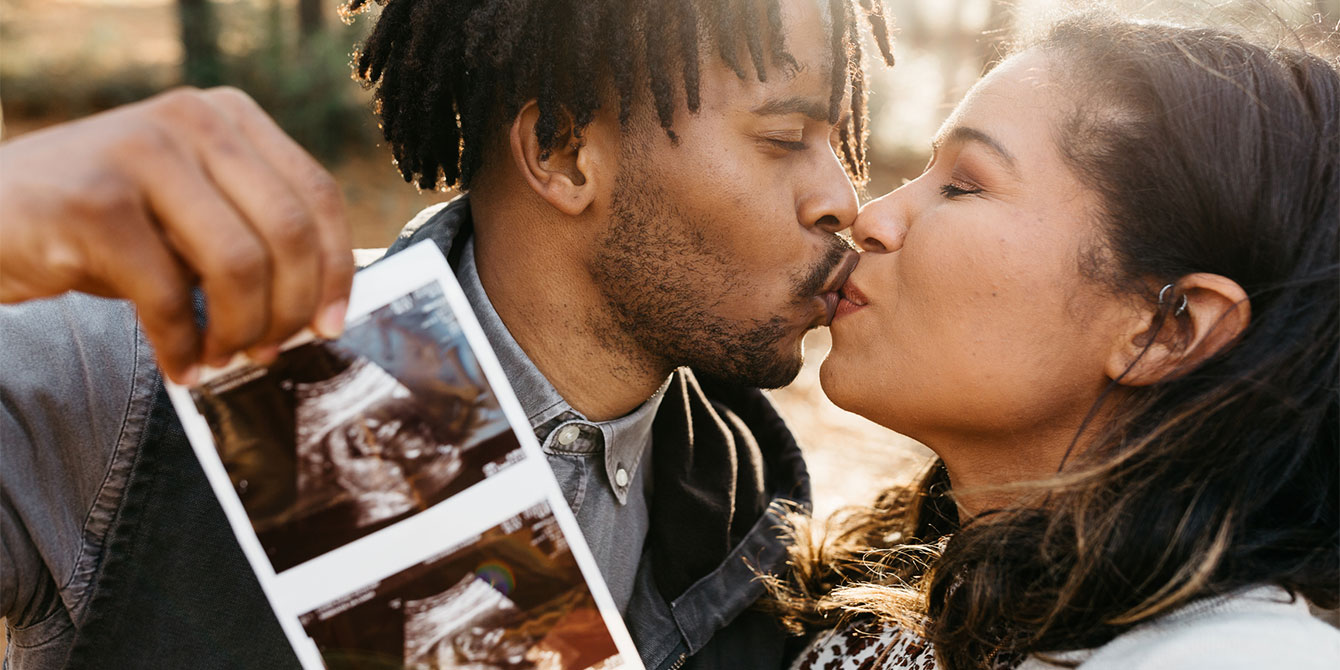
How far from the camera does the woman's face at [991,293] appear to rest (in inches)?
80.0

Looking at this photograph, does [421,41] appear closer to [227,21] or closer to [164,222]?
[164,222]

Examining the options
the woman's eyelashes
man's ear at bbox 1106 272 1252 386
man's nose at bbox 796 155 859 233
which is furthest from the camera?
man's nose at bbox 796 155 859 233

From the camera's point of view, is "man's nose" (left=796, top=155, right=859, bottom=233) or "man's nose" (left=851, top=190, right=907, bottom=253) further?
"man's nose" (left=796, top=155, right=859, bottom=233)

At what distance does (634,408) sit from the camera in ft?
8.64

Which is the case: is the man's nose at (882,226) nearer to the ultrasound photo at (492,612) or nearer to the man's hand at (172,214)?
the ultrasound photo at (492,612)

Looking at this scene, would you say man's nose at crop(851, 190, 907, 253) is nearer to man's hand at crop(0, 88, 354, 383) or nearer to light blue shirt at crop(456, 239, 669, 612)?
light blue shirt at crop(456, 239, 669, 612)

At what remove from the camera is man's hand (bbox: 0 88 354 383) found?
4.06 feet

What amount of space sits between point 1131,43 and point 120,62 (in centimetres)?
1412

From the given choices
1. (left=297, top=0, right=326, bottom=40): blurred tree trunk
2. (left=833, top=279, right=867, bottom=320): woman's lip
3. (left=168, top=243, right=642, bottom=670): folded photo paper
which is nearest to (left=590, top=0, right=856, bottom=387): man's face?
(left=833, top=279, right=867, bottom=320): woman's lip

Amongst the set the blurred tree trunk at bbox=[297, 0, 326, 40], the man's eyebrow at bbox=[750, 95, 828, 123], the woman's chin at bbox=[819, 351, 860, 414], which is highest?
the man's eyebrow at bbox=[750, 95, 828, 123]

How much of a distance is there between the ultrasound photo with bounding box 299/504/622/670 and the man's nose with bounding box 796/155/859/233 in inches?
46.7

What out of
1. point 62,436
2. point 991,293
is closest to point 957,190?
point 991,293

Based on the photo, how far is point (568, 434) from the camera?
95.6 inches

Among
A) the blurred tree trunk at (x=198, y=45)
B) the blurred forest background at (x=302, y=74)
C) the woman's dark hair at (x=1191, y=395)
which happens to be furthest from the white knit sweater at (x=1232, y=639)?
the blurred tree trunk at (x=198, y=45)
